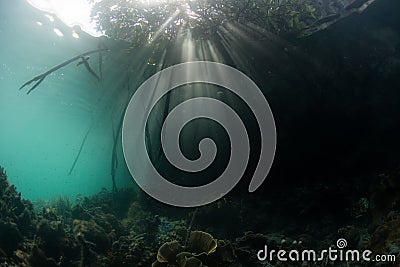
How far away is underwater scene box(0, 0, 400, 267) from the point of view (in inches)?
249

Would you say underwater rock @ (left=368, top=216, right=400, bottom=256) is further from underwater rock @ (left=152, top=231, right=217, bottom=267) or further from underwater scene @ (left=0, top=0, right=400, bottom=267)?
underwater rock @ (left=152, top=231, right=217, bottom=267)

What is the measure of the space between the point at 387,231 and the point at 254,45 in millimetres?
6511

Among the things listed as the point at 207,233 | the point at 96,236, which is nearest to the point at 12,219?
the point at 96,236

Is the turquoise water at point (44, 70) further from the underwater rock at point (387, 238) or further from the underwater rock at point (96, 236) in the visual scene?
the underwater rock at point (387, 238)

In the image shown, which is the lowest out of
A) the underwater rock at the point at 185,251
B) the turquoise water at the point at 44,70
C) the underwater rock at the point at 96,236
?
the underwater rock at the point at 96,236

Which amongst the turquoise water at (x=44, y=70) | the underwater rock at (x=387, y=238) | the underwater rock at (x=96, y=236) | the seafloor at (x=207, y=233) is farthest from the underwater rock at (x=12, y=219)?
the underwater rock at (x=387, y=238)

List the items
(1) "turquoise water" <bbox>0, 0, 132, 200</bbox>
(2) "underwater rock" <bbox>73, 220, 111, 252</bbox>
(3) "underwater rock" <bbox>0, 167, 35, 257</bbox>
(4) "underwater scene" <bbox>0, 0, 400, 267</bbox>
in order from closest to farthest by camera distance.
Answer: (4) "underwater scene" <bbox>0, 0, 400, 267</bbox> → (3) "underwater rock" <bbox>0, 167, 35, 257</bbox> → (2) "underwater rock" <bbox>73, 220, 111, 252</bbox> → (1) "turquoise water" <bbox>0, 0, 132, 200</bbox>

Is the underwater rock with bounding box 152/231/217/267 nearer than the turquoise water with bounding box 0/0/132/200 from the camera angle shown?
Yes

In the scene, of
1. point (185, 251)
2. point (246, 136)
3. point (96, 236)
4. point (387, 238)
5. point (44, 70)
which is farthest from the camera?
point (44, 70)

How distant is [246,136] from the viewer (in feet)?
33.3

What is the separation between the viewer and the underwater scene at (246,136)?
6.31 meters

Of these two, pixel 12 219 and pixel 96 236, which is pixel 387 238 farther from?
pixel 12 219

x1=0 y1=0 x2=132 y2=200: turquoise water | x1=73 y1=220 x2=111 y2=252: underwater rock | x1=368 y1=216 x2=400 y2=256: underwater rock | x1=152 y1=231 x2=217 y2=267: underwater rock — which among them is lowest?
x1=73 y1=220 x2=111 y2=252: underwater rock

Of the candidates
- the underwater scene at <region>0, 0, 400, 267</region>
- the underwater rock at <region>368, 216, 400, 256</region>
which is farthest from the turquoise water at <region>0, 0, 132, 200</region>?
the underwater rock at <region>368, 216, 400, 256</region>
